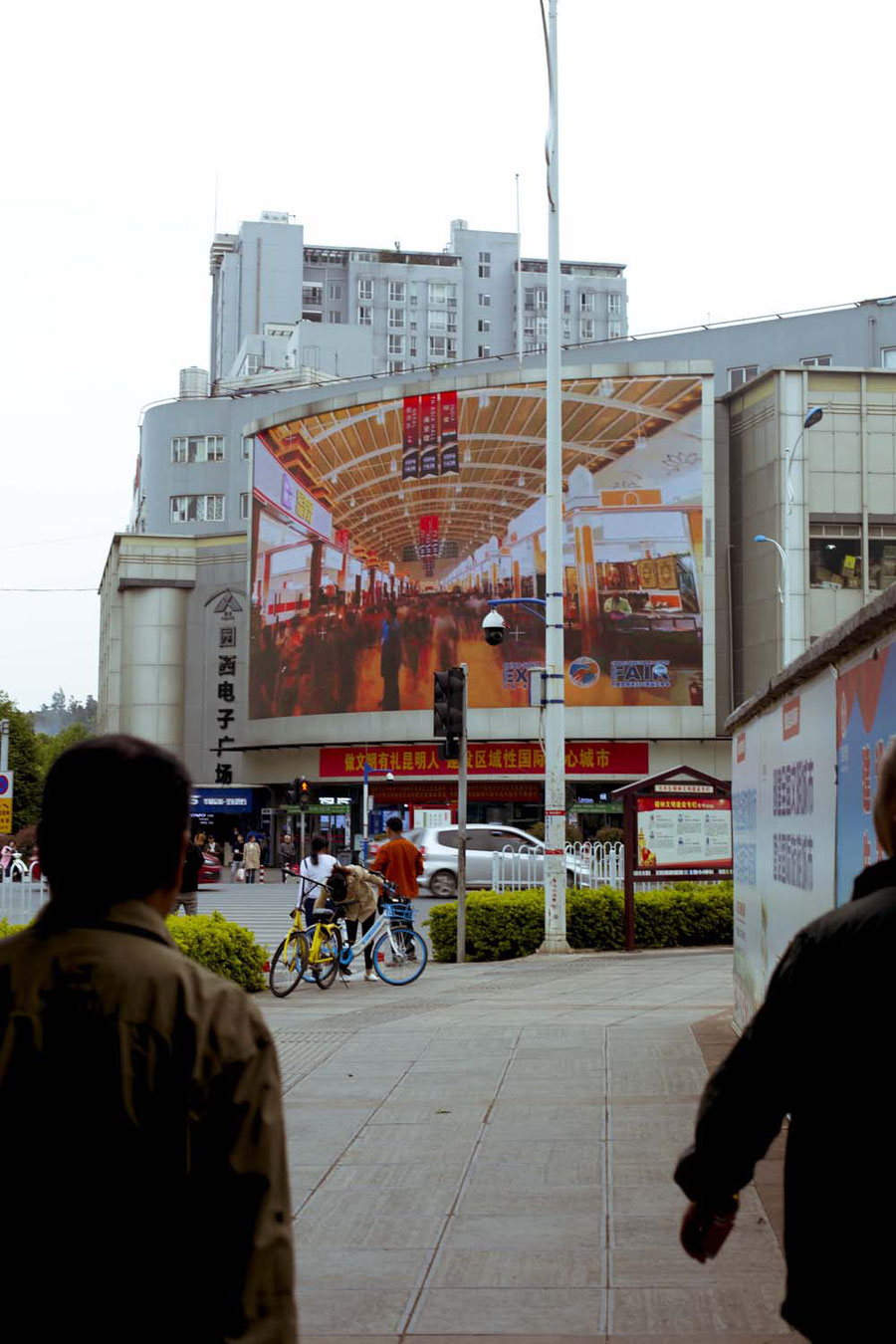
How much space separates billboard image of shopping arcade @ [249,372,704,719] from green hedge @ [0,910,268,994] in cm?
3801

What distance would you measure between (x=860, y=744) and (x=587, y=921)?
650 inches

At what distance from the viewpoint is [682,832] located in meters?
23.3

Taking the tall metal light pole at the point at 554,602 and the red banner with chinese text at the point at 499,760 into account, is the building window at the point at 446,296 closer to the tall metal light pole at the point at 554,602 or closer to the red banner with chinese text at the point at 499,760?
the red banner with chinese text at the point at 499,760

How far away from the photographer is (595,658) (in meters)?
54.2

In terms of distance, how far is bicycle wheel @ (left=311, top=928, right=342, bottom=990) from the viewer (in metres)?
16.8

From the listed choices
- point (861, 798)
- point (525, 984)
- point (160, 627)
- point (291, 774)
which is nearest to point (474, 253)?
point (160, 627)

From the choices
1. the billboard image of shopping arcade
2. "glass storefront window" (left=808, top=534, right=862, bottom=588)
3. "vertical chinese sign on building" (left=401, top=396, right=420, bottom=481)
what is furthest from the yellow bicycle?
"vertical chinese sign on building" (left=401, top=396, right=420, bottom=481)

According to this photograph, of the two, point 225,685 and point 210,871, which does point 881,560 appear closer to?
point 210,871

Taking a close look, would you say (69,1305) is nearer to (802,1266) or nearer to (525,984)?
(802,1266)

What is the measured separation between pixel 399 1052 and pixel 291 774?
173ft

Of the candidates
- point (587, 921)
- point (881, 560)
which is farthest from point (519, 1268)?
point (881, 560)

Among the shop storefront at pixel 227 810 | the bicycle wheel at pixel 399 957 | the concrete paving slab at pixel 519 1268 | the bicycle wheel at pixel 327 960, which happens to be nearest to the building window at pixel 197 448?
the shop storefront at pixel 227 810

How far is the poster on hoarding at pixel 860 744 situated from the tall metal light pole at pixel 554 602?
45.9 ft

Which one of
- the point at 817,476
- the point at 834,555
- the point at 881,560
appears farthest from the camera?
the point at 817,476
